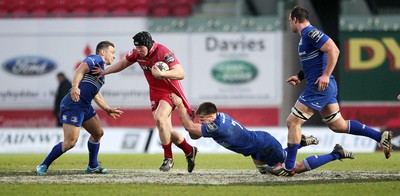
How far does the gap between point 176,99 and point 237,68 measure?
40.4ft

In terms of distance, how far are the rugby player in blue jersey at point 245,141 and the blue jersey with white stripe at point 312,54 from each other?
3.33ft

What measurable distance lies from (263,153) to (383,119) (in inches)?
506

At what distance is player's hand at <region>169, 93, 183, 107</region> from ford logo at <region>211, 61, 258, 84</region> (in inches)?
475

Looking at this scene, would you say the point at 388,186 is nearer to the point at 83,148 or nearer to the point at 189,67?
the point at 83,148

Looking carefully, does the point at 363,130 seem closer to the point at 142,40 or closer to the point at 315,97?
the point at 315,97

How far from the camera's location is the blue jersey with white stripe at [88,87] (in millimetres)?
13328

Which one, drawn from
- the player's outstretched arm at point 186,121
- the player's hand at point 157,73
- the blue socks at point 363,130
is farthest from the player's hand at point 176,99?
the blue socks at point 363,130

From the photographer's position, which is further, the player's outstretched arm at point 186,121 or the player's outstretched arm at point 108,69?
the player's outstretched arm at point 108,69

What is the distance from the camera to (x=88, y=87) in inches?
529

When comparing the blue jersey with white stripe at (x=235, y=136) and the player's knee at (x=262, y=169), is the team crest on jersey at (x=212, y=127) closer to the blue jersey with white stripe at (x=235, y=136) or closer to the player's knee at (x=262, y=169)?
the blue jersey with white stripe at (x=235, y=136)

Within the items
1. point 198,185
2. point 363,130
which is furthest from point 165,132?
point 363,130

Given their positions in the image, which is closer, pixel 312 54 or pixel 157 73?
pixel 312 54

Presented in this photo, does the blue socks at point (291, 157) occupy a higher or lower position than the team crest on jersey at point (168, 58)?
lower

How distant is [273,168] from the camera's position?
41.9 ft
